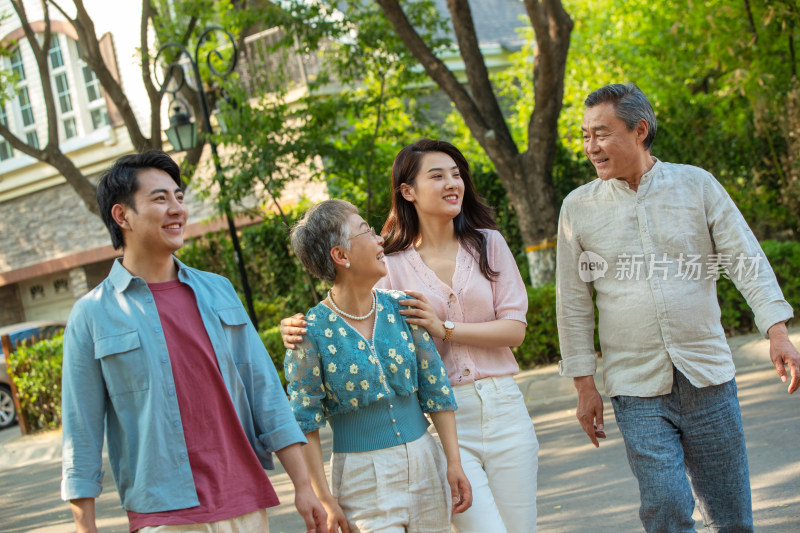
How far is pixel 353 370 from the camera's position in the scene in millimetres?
3096

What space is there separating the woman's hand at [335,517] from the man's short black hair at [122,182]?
117 cm

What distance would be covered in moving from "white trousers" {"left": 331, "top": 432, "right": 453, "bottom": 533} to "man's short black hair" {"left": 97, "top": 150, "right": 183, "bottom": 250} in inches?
45.3

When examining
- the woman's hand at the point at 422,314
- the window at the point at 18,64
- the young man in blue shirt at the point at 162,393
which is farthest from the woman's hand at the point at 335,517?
the window at the point at 18,64

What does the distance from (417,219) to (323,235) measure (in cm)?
78

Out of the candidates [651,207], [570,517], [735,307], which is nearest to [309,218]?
[651,207]

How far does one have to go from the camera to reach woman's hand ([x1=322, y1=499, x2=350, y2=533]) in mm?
2994

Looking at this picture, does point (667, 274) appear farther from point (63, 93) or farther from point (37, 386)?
point (63, 93)

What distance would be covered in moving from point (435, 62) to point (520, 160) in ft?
5.64

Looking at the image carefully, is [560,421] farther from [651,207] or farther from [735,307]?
[651,207]

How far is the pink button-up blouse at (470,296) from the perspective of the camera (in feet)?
11.6

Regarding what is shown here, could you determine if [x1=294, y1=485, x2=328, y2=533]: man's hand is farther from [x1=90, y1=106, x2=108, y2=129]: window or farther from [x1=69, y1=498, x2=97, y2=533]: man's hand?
[x1=90, y1=106, x2=108, y2=129]: window

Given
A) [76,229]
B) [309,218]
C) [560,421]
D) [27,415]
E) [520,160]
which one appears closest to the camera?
[309,218]

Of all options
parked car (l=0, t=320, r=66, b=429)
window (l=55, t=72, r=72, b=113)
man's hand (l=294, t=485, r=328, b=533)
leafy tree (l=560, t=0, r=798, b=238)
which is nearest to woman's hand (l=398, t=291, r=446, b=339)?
man's hand (l=294, t=485, r=328, b=533)

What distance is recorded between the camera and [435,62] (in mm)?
11391
